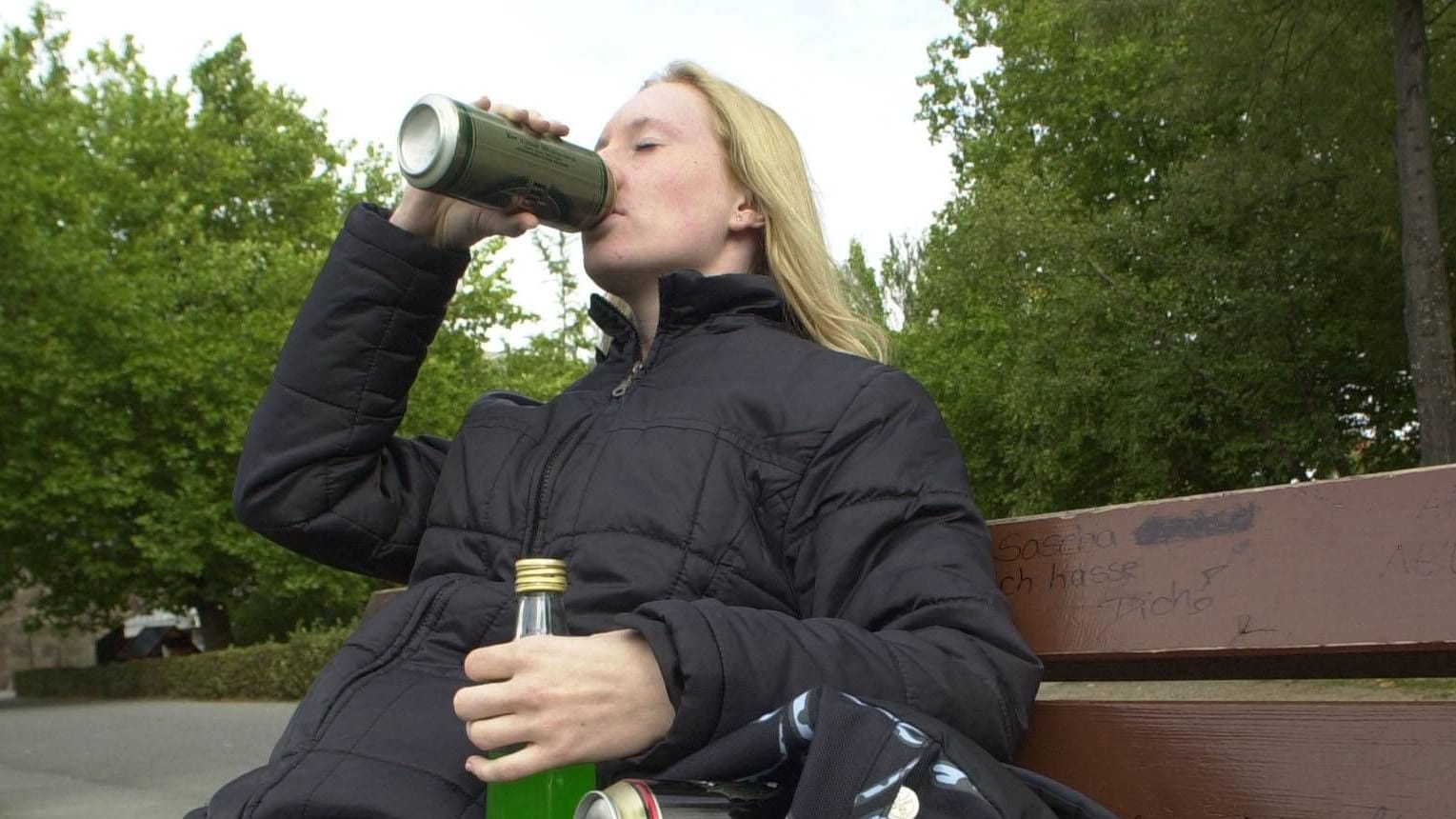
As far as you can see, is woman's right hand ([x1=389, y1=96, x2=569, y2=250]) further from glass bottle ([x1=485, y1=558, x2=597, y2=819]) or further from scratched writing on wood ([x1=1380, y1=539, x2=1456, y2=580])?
scratched writing on wood ([x1=1380, y1=539, x2=1456, y2=580])

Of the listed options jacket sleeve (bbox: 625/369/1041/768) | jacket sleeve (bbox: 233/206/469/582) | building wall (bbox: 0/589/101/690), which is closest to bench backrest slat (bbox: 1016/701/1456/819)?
jacket sleeve (bbox: 625/369/1041/768)

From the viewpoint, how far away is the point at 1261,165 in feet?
53.9

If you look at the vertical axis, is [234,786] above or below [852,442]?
below

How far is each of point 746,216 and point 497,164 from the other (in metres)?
0.54

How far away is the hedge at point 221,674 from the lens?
1931cm

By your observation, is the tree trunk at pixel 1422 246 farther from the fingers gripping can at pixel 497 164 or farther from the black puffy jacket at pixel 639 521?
the fingers gripping can at pixel 497 164

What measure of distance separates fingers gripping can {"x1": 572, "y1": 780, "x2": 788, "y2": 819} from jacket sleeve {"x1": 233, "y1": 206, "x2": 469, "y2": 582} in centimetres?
108

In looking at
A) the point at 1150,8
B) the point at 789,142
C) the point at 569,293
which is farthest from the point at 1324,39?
the point at 569,293

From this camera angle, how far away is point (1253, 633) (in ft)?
5.62

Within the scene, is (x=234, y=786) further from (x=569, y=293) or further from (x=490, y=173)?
(x=569, y=293)

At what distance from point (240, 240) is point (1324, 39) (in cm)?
1646

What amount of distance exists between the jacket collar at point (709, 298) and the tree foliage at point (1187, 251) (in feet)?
44.6

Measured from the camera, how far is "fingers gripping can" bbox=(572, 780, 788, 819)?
4.03ft

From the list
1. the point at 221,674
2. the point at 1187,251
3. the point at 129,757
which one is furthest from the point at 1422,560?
the point at 221,674
